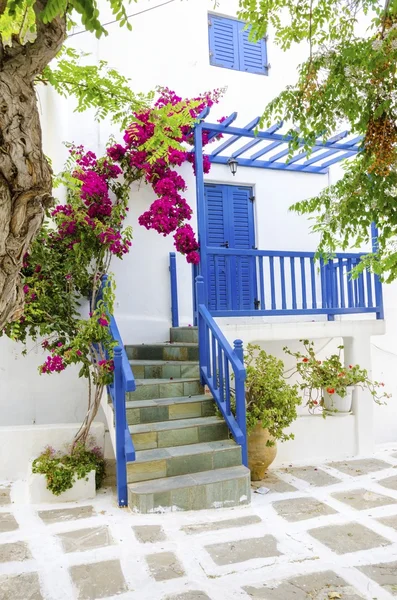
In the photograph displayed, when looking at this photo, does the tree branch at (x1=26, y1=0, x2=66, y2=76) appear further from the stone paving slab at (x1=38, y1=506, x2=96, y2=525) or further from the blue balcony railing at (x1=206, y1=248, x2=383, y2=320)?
the blue balcony railing at (x1=206, y1=248, x2=383, y2=320)

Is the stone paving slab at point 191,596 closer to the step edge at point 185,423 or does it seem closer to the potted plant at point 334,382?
the step edge at point 185,423

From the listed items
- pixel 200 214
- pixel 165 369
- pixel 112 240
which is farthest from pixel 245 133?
pixel 165 369

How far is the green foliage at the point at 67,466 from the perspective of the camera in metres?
4.61

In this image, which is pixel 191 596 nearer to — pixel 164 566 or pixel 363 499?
pixel 164 566

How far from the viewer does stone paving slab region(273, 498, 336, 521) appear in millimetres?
4230

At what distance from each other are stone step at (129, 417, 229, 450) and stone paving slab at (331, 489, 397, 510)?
133cm

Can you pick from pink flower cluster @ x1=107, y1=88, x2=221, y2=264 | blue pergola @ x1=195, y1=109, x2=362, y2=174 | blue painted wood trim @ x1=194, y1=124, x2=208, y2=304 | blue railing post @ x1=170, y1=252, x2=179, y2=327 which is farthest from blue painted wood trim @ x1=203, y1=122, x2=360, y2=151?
blue railing post @ x1=170, y1=252, x2=179, y2=327

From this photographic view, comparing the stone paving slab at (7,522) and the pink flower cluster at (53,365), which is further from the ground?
the pink flower cluster at (53,365)

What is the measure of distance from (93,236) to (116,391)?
79.2 inches

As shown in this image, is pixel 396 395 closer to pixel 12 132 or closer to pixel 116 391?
pixel 116 391

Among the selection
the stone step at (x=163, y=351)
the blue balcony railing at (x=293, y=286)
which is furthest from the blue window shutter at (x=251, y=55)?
the stone step at (x=163, y=351)

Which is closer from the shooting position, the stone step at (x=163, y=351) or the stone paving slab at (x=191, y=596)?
the stone paving slab at (x=191, y=596)

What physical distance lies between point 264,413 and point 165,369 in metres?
1.37

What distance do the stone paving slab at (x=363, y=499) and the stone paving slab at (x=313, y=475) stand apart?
0.38 meters
